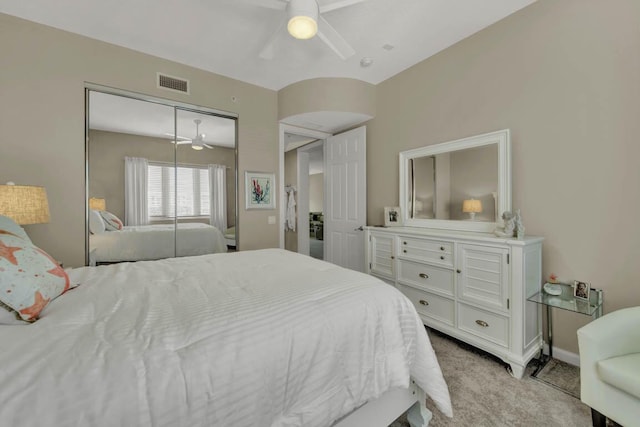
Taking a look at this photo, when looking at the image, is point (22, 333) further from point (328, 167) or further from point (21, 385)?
point (328, 167)

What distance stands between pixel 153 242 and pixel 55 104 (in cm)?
150

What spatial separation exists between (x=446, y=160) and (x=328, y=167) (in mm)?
1805

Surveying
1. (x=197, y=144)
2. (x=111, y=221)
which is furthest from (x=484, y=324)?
(x=111, y=221)

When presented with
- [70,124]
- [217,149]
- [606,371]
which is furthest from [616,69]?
[70,124]

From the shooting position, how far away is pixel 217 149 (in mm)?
3375

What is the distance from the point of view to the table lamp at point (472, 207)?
2.52 metres

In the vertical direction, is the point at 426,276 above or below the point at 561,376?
above

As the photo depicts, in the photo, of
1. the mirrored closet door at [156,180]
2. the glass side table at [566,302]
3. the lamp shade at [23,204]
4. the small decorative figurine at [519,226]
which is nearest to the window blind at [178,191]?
the mirrored closet door at [156,180]

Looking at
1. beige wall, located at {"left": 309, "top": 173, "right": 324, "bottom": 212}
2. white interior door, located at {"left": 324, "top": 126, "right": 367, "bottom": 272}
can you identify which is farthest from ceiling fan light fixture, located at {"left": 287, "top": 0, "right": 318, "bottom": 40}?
beige wall, located at {"left": 309, "top": 173, "right": 324, "bottom": 212}

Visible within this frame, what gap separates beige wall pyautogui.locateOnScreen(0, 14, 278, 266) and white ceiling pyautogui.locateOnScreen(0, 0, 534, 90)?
0.43ft

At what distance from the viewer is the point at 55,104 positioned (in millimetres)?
2461

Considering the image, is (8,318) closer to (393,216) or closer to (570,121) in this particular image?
(393,216)

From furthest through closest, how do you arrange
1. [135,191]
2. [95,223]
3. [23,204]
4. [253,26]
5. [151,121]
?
[151,121], [135,191], [95,223], [253,26], [23,204]

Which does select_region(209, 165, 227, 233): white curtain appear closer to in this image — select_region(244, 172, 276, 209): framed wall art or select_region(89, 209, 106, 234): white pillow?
select_region(244, 172, 276, 209): framed wall art
